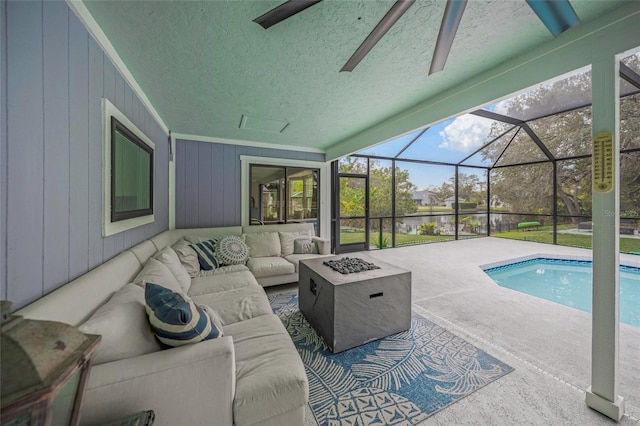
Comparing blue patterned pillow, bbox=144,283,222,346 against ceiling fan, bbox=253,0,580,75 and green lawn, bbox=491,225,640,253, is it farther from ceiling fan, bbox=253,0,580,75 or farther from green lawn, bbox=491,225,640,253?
green lawn, bbox=491,225,640,253

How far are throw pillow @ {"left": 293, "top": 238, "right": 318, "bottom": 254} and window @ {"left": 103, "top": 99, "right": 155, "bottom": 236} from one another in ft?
6.79

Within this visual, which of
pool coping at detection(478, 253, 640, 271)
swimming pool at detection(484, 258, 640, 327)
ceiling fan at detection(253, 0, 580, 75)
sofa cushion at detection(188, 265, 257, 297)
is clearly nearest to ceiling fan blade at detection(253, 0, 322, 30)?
ceiling fan at detection(253, 0, 580, 75)

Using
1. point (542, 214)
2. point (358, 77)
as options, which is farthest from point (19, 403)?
point (542, 214)

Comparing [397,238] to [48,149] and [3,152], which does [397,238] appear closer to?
[48,149]

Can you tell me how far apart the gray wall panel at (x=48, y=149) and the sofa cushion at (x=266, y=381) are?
0.98m

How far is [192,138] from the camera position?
397 centimetres

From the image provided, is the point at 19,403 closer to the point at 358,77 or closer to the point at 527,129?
the point at 358,77

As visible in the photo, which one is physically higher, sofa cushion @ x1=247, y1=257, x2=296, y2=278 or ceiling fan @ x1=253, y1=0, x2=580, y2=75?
ceiling fan @ x1=253, y1=0, x2=580, y2=75

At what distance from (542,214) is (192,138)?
30.5 ft

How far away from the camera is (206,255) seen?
9.89ft

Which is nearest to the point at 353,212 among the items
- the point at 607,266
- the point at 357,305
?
the point at 357,305

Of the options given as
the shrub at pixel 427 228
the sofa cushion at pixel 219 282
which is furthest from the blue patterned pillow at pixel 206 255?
the shrub at pixel 427 228

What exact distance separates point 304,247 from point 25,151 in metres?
3.20

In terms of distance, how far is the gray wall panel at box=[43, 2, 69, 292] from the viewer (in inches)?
43.1
